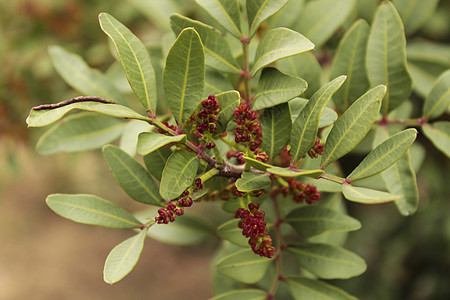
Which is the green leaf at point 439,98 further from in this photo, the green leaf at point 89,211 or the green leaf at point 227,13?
the green leaf at point 89,211

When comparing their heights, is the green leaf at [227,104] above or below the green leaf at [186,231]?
above

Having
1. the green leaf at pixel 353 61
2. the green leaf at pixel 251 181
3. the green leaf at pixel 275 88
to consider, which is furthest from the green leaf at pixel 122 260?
the green leaf at pixel 353 61

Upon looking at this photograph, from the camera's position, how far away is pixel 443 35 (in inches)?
68.2

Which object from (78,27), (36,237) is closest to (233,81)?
(78,27)

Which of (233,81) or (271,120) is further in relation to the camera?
(233,81)

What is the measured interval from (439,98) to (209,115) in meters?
0.53

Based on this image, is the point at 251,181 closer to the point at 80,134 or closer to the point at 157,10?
the point at 80,134

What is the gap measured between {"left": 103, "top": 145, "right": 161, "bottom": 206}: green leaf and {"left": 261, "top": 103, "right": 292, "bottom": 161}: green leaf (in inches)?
8.6

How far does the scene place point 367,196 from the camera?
560 mm

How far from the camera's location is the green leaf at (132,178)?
2.45 ft

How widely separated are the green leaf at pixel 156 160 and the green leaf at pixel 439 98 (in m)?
0.55

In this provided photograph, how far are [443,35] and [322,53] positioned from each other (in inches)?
31.0

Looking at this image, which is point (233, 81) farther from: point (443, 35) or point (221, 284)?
point (443, 35)

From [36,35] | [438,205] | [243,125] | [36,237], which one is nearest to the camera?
[243,125]
